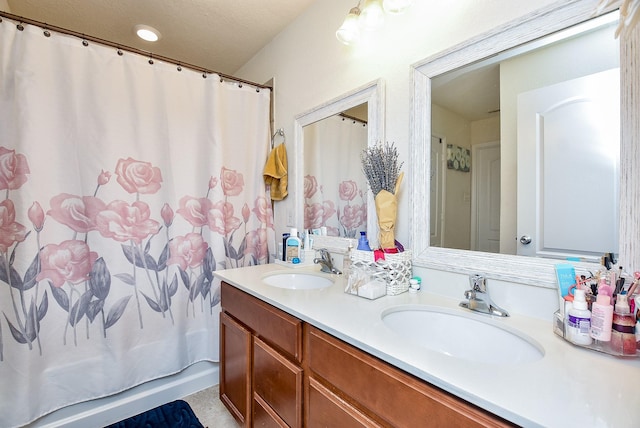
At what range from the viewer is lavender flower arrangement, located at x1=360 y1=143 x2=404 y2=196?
124 centimetres

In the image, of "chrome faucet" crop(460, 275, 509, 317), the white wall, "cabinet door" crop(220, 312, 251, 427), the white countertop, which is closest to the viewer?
the white countertop

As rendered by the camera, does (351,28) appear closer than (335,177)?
Yes

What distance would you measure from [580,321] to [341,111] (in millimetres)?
1320

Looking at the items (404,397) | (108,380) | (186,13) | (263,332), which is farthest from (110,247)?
(404,397)

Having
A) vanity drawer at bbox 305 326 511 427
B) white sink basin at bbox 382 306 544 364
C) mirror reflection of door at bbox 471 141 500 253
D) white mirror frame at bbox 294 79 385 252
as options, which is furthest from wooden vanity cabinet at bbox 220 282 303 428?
Result: mirror reflection of door at bbox 471 141 500 253

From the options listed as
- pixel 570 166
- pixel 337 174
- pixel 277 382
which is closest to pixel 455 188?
pixel 570 166

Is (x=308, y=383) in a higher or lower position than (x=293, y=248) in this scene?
lower

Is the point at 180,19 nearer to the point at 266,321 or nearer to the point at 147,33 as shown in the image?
the point at 147,33

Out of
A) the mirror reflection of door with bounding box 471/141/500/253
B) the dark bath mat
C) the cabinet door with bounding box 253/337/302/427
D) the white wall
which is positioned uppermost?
the white wall

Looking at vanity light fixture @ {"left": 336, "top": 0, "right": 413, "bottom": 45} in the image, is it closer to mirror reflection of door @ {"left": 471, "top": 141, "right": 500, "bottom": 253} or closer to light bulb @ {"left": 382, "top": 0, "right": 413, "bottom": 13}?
light bulb @ {"left": 382, "top": 0, "right": 413, "bottom": 13}

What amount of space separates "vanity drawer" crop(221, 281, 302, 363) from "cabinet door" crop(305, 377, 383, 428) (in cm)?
11

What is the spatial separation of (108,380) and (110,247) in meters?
0.73

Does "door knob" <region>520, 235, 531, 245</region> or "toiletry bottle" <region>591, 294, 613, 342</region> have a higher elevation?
"door knob" <region>520, 235, 531, 245</region>

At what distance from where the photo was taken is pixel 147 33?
6.56ft
